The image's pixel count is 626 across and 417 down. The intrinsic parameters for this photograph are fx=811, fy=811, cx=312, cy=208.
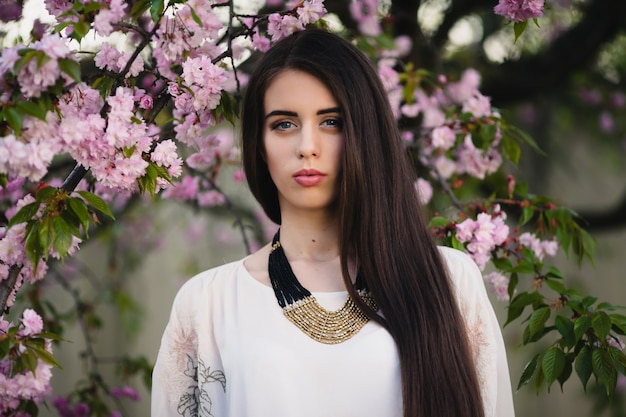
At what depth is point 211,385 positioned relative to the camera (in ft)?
5.08

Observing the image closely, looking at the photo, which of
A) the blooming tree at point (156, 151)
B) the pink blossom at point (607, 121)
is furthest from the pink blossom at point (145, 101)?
the pink blossom at point (607, 121)

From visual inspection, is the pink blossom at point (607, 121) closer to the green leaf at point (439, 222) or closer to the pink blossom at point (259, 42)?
the green leaf at point (439, 222)

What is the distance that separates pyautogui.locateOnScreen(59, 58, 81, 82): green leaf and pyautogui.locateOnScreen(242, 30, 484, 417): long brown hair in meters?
0.44

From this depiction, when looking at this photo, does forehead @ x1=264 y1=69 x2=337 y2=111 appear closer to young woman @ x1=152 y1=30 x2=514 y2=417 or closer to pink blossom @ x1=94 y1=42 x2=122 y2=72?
young woman @ x1=152 y1=30 x2=514 y2=417

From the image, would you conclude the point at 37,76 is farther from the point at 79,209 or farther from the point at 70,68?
the point at 79,209

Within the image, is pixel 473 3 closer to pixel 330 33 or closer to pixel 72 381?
pixel 330 33

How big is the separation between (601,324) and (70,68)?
1078mm

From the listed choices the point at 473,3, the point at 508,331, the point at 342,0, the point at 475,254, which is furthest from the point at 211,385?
the point at 508,331

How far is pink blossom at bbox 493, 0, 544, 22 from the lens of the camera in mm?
1513

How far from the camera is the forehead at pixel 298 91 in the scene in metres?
1.47

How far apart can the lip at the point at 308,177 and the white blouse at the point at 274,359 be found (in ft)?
0.70

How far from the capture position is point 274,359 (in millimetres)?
1449

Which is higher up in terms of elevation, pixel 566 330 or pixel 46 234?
pixel 46 234

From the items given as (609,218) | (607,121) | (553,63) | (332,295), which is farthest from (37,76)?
(607,121)
